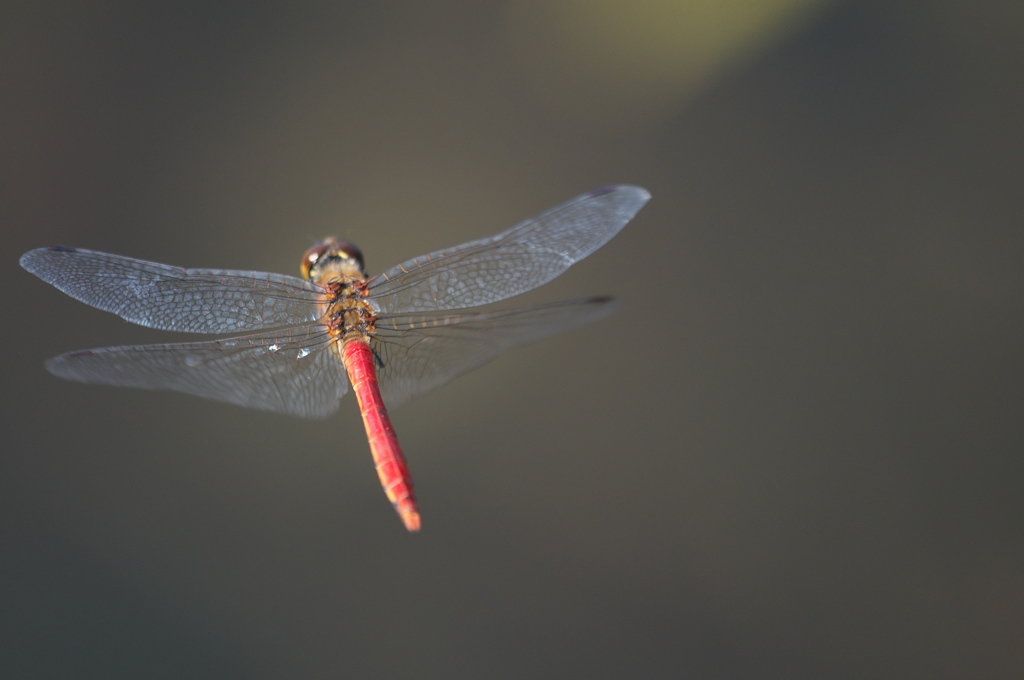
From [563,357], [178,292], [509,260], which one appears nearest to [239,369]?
[178,292]

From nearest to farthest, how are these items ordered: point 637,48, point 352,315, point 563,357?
1. point 352,315
2. point 563,357
3. point 637,48

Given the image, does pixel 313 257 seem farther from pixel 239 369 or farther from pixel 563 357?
pixel 563 357

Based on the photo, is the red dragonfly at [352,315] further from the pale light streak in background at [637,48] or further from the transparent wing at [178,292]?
the pale light streak in background at [637,48]

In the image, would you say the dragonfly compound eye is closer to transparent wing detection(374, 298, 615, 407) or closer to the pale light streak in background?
transparent wing detection(374, 298, 615, 407)

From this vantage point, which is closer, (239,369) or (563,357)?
(239,369)

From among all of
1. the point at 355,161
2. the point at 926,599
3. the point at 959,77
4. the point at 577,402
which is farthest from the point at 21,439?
the point at 959,77

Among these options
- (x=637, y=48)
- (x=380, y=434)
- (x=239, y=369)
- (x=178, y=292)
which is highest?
(x=637, y=48)

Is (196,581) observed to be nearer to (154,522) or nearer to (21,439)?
(154,522)

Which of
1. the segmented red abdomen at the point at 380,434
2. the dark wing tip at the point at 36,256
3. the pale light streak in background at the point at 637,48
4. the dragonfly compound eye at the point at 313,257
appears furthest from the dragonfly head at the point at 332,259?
the pale light streak in background at the point at 637,48
